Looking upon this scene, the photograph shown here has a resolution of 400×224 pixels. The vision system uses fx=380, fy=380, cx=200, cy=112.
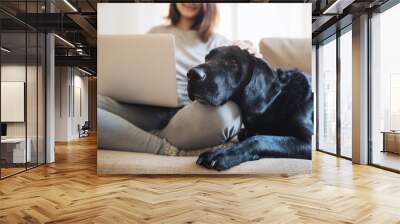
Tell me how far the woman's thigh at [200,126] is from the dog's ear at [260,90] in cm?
28

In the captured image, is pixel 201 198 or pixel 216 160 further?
pixel 216 160

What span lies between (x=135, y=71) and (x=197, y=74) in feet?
3.36

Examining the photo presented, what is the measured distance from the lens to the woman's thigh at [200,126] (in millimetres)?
6215

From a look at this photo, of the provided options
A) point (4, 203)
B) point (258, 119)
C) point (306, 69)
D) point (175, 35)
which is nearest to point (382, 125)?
point (306, 69)

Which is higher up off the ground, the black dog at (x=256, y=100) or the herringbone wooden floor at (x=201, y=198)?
the black dog at (x=256, y=100)

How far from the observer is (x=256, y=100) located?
6.33 metres

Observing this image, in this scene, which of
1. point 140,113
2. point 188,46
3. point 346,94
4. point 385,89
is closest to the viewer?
point 140,113

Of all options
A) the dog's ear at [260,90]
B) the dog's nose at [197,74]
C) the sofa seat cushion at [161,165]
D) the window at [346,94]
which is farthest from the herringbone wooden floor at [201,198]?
the window at [346,94]

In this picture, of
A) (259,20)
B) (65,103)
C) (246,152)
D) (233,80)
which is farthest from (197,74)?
(65,103)

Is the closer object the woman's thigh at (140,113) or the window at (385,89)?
the woman's thigh at (140,113)

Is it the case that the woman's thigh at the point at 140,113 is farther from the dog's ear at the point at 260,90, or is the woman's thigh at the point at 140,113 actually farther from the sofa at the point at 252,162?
the dog's ear at the point at 260,90

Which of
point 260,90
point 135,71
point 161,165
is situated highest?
point 135,71

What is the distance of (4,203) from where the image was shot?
4477 millimetres

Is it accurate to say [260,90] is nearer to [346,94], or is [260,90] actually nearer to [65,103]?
[346,94]
